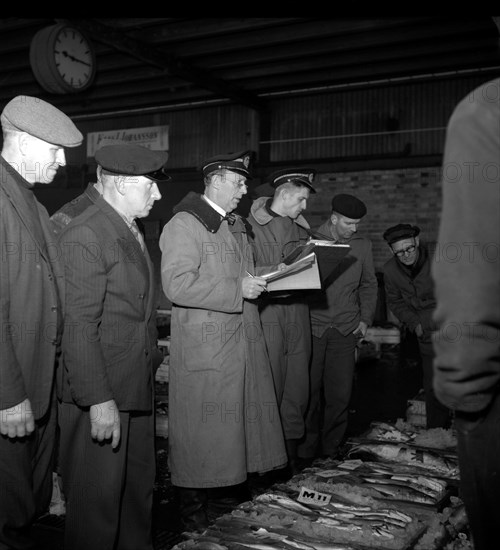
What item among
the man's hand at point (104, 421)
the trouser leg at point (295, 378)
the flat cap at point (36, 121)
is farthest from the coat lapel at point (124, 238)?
the trouser leg at point (295, 378)

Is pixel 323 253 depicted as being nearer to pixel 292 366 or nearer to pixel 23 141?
pixel 292 366

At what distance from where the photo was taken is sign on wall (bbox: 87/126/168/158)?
44.2 ft

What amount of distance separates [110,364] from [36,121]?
1.06m

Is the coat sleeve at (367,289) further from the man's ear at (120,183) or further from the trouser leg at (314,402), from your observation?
the man's ear at (120,183)

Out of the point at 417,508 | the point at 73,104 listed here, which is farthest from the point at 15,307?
the point at 73,104

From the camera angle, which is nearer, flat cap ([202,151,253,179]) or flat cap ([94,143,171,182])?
flat cap ([94,143,171,182])

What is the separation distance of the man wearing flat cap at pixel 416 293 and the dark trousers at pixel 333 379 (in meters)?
0.59

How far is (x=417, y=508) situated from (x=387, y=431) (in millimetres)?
1292

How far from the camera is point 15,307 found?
2.44m

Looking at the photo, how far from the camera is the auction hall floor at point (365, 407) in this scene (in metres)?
3.41

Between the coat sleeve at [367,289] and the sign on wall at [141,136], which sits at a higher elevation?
the sign on wall at [141,136]

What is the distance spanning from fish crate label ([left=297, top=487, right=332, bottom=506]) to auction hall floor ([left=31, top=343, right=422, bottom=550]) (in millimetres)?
601

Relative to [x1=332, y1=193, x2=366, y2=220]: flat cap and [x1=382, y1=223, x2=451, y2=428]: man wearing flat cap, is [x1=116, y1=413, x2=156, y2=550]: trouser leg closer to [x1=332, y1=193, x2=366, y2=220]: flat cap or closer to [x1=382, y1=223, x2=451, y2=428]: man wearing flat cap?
[x1=332, y1=193, x2=366, y2=220]: flat cap

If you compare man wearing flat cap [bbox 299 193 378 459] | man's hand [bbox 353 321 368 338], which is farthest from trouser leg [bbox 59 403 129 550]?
man's hand [bbox 353 321 368 338]
